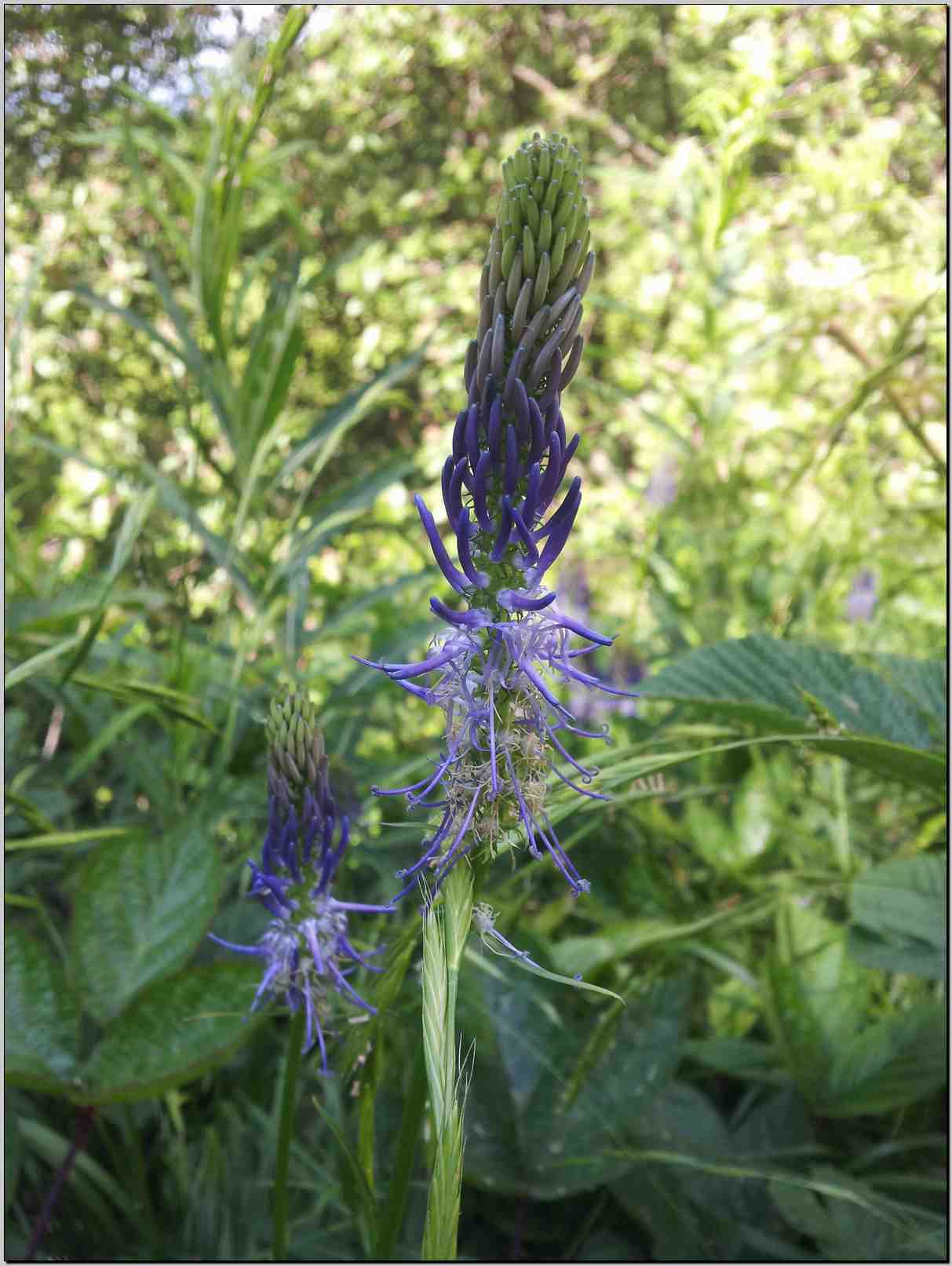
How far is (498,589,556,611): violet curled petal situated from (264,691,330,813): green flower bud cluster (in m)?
0.24

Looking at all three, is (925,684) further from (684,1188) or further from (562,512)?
(562,512)

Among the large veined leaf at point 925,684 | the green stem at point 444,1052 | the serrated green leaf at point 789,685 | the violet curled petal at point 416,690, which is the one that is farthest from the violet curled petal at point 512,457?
the large veined leaf at point 925,684

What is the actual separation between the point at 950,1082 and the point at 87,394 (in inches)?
134

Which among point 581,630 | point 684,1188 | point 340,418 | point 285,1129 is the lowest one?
point 684,1188

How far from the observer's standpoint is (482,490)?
1.78 feet

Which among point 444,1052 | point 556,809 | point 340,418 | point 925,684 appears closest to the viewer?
point 444,1052

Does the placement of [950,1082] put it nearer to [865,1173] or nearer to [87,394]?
[865,1173]

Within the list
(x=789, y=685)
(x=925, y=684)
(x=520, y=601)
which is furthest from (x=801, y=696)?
(x=520, y=601)

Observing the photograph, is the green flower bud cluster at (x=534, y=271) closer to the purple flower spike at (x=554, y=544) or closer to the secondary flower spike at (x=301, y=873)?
the purple flower spike at (x=554, y=544)

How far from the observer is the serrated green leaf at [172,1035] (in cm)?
88

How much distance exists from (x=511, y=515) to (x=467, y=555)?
0.12ft

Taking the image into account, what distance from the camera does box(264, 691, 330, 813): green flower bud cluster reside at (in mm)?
728

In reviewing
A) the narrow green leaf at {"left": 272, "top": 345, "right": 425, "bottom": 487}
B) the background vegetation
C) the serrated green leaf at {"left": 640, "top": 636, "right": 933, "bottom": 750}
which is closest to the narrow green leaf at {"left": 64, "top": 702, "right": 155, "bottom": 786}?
the background vegetation

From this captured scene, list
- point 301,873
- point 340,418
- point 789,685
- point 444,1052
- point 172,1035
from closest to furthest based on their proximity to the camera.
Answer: point 444,1052 → point 301,873 → point 172,1035 → point 789,685 → point 340,418
